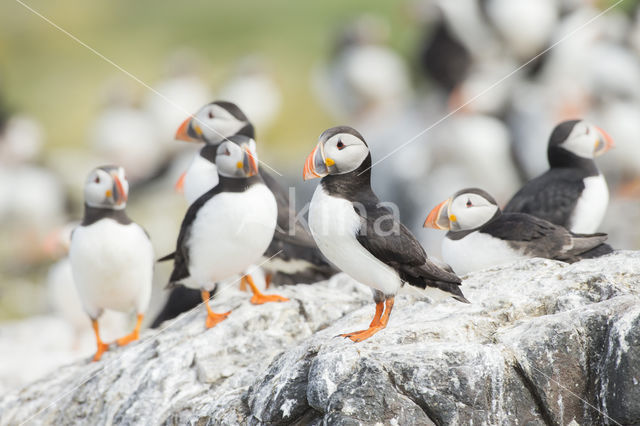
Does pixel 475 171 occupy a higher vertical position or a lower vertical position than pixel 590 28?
lower

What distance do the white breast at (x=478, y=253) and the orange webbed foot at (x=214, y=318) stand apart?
56.8 inches

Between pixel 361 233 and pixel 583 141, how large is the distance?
2.90 m

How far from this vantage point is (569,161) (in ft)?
22.5

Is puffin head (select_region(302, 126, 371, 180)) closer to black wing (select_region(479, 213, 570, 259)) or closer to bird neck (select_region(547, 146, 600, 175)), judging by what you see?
black wing (select_region(479, 213, 570, 259))

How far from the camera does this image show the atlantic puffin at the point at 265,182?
242 inches

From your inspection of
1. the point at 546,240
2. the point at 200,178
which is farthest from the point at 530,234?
the point at 200,178

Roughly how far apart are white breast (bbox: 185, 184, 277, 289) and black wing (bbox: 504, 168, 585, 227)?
6.22 feet

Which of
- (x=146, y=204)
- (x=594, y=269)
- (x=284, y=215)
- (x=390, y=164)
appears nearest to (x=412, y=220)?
(x=390, y=164)

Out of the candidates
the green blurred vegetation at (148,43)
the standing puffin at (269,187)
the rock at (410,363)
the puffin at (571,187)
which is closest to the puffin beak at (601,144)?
the puffin at (571,187)

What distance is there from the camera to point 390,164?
14906mm

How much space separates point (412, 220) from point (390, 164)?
1.44 m

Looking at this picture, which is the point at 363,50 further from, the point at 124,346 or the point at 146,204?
the point at 124,346

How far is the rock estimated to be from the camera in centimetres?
404

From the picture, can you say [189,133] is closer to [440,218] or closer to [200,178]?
[200,178]
